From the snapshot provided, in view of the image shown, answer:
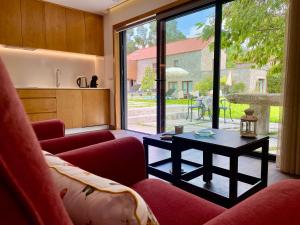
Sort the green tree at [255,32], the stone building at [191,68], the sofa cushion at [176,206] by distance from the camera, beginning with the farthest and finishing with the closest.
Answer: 1. the stone building at [191,68]
2. the green tree at [255,32]
3. the sofa cushion at [176,206]

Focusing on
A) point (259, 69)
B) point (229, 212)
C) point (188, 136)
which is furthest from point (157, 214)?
point (259, 69)

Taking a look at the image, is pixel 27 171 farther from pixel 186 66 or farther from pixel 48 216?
pixel 186 66

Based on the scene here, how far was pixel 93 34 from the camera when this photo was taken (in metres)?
4.79

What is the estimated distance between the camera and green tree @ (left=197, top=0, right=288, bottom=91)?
2600mm

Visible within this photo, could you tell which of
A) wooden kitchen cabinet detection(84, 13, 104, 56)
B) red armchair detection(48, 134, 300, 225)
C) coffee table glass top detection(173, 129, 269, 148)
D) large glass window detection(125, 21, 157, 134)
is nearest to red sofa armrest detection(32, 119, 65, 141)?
red armchair detection(48, 134, 300, 225)

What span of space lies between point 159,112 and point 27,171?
3591 millimetres

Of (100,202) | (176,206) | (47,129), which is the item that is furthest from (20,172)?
(47,129)

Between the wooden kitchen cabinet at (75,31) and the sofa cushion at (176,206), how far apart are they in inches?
162

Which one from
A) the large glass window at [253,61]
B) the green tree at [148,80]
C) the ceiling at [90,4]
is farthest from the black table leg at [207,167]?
the ceiling at [90,4]

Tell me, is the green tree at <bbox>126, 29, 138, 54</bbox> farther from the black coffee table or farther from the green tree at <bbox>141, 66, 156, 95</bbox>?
the black coffee table

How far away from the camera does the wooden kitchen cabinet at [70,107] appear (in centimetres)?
414

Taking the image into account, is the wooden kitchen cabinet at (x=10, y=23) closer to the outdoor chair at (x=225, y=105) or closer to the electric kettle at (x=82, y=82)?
the electric kettle at (x=82, y=82)

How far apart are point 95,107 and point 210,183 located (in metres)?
3.25

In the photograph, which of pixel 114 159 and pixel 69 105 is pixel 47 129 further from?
pixel 69 105
